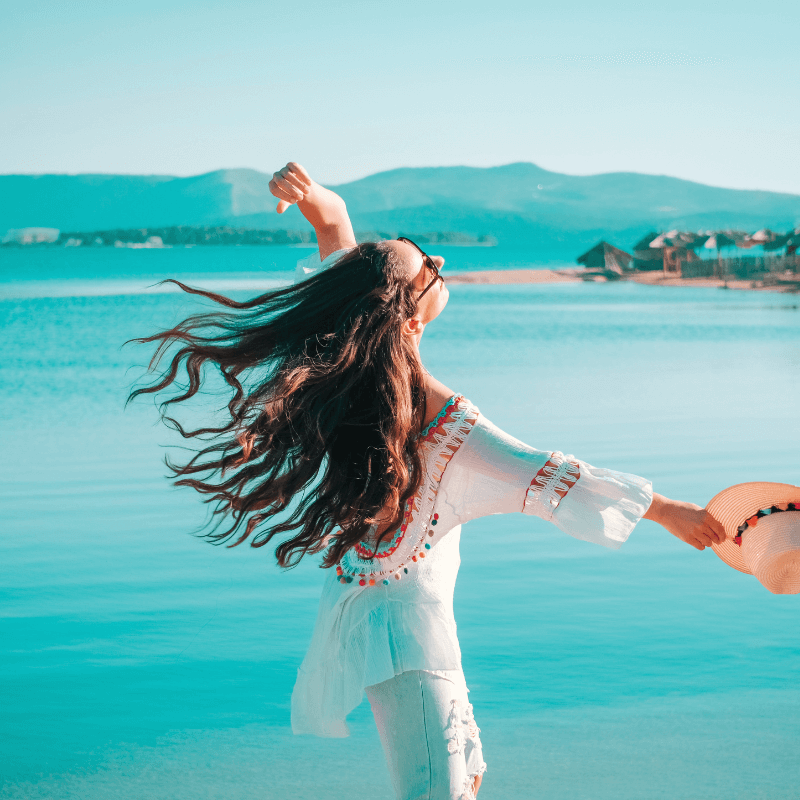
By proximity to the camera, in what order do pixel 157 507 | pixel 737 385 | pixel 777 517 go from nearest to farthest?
pixel 777 517
pixel 157 507
pixel 737 385

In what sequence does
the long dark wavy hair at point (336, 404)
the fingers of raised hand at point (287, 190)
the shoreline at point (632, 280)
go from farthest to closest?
the shoreline at point (632, 280) → the fingers of raised hand at point (287, 190) → the long dark wavy hair at point (336, 404)

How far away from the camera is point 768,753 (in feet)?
12.0

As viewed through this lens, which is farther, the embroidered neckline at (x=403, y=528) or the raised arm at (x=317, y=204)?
the raised arm at (x=317, y=204)

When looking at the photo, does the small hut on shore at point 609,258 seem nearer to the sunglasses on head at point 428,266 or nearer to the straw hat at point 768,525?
the straw hat at point 768,525

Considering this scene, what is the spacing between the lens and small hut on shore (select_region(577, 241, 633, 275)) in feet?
246

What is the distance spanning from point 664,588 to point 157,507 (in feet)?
11.9

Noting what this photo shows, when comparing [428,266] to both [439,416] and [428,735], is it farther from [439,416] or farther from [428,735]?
[428,735]

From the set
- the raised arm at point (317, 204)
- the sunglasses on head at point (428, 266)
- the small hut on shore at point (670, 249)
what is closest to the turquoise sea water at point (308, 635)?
the raised arm at point (317, 204)

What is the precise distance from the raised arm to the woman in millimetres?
324

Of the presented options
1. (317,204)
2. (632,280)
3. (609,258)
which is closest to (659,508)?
(317,204)

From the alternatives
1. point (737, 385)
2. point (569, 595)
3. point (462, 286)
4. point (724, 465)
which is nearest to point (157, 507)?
point (569, 595)

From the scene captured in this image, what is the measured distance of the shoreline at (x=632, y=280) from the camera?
5416 centimetres

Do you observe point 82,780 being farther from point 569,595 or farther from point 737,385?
point 737,385

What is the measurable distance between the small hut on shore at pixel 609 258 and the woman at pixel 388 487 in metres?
74.5
